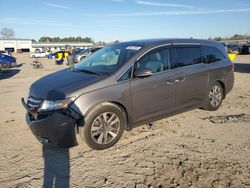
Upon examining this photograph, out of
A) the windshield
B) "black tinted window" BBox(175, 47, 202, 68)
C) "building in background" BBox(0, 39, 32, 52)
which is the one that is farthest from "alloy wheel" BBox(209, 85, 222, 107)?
"building in background" BBox(0, 39, 32, 52)

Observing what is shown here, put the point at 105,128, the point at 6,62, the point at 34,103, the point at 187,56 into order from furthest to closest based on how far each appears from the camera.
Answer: the point at 6,62 → the point at 187,56 → the point at 105,128 → the point at 34,103

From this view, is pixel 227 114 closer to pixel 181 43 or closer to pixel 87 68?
pixel 181 43

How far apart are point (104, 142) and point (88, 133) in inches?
15.0

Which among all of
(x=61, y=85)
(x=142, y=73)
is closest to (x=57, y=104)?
(x=61, y=85)

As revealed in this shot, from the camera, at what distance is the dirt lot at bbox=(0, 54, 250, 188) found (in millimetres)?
3259

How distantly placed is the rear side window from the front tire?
2.82m

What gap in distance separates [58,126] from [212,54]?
163 inches

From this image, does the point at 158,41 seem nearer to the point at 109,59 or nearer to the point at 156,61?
the point at 156,61

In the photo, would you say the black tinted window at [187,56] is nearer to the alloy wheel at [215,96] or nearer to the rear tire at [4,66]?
the alloy wheel at [215,96]

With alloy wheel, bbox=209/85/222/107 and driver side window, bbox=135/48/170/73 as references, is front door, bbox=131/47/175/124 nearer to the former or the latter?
driver side window, bbox=135/48/170/73

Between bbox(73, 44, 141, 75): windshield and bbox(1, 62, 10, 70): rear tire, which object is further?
bbox(1, 62, 10, 70): rear tire

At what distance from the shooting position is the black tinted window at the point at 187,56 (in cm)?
506

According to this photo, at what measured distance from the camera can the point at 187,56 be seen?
5.29m

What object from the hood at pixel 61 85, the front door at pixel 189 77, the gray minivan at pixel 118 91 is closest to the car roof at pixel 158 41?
A: the gray minivan at pixel 118 91
